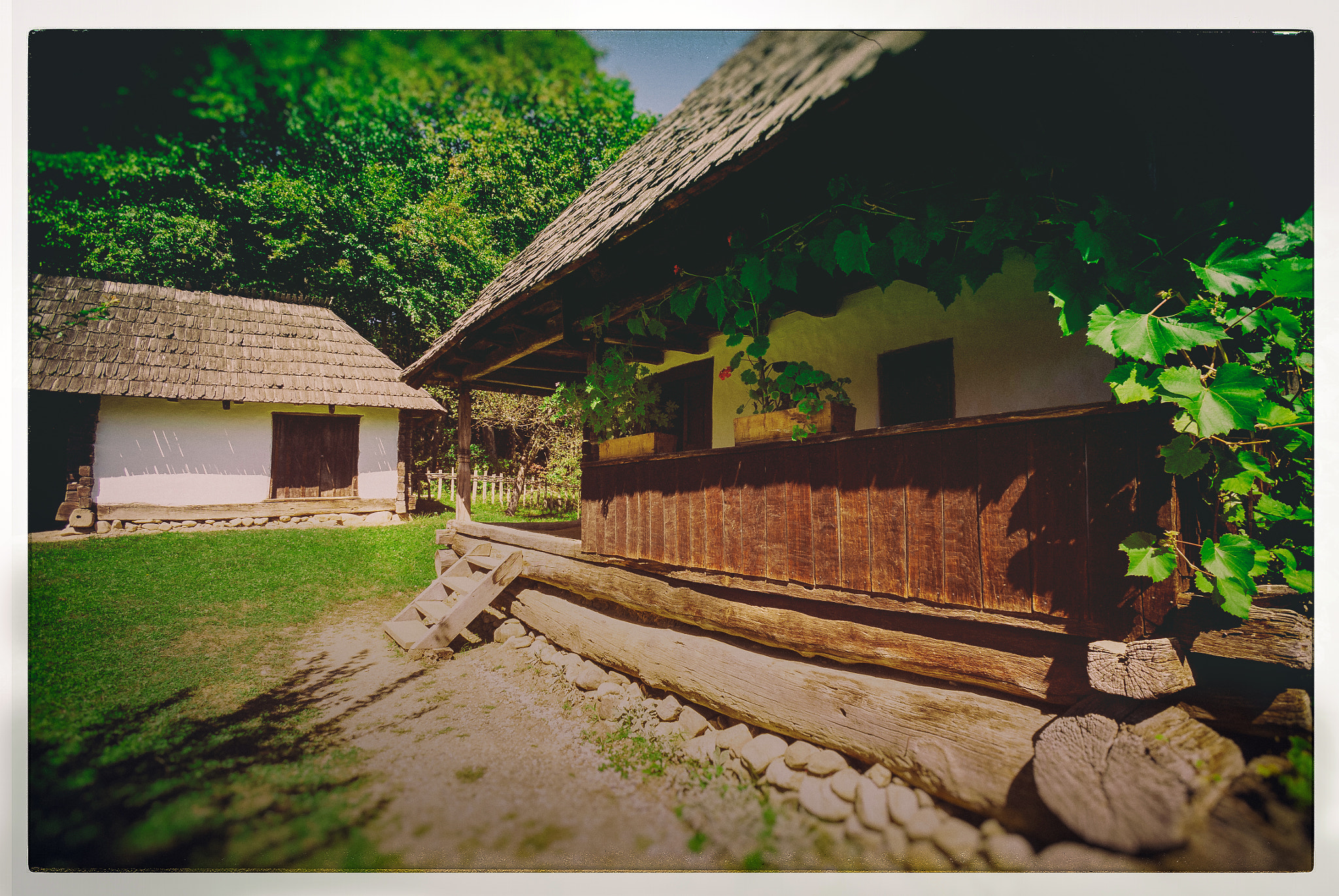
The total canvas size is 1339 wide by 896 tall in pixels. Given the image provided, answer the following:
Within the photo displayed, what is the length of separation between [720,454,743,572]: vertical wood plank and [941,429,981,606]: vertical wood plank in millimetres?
1164

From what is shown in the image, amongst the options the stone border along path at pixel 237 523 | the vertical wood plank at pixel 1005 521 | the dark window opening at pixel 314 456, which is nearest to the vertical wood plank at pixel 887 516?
the vertical wood plank at pixel 1005 521

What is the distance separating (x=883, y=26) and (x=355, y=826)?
430 centimetres

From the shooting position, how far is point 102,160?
304 cm

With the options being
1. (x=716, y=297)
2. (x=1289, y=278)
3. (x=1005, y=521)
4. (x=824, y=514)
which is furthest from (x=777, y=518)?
(x=1289, y=278)

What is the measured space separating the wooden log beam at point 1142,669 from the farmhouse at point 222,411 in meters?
9.91

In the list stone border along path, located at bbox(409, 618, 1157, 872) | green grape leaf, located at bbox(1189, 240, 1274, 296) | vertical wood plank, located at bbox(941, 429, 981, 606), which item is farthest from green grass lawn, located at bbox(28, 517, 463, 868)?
green grape leaf, located at bbox(1189, 240, 1274, 296)

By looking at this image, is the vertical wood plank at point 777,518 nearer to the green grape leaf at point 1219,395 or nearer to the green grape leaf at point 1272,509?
the green grape leaf at point 1219,395

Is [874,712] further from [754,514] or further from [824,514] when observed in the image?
[754,514]

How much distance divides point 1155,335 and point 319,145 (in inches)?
191

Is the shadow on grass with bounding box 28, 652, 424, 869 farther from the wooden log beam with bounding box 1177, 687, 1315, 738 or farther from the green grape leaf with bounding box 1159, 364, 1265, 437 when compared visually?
the green grape leaf with bounding box 1159, 364, 1265, 437

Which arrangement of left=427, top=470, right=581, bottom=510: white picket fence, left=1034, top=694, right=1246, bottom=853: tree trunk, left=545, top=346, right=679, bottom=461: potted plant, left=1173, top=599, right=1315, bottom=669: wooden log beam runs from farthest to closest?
left=427, top=470, right=581, bottom=510: white picket fence, left=545, top=346, right=679, bottom=461: potted plant, left=1173, top=599, right=1315, bottom=669: wooden log beam, left=1034, top=694, right=1246, bottom=853: tree trunk

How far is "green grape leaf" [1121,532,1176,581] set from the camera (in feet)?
5.36

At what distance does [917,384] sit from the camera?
3.41 metres

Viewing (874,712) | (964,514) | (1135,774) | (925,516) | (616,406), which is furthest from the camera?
(616,406)
